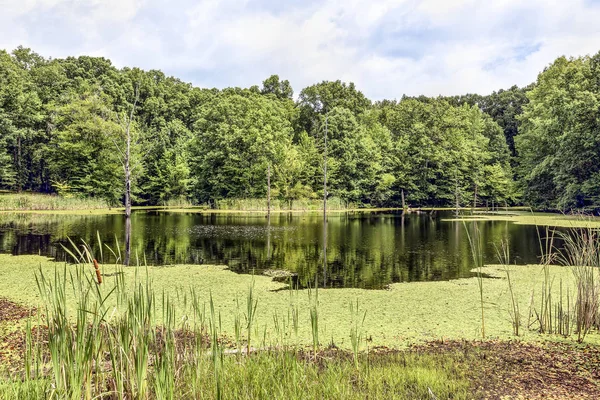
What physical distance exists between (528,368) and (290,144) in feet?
141

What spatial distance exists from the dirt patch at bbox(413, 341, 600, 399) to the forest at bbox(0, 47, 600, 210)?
2920 centimetres

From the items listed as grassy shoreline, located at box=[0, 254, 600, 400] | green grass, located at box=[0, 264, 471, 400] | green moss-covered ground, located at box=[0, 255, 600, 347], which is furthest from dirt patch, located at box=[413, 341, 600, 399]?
green moss-covered ground, located at box=[0, 255, 600, 347]

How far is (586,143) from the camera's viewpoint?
1109 inches

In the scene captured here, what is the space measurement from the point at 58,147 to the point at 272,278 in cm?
4067

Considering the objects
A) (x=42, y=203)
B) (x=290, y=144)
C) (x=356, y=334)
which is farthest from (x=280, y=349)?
(x=290, y=144)

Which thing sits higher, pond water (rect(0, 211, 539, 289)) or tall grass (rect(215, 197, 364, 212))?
tall grass (rect(215, 197, 364, 212))

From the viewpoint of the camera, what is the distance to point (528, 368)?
4516 mm

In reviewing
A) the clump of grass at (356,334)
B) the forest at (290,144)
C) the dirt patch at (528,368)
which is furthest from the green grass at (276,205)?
the dirt patch at (528,368)

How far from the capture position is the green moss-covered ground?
19.4ft

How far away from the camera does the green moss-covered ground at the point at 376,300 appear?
5.90 metres

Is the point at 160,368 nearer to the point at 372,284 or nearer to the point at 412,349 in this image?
the point at 412,349

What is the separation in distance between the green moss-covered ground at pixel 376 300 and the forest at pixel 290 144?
84.7 feet

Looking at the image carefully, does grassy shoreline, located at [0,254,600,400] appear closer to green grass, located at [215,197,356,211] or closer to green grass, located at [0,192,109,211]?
green grass, located at [0,192,109,211]

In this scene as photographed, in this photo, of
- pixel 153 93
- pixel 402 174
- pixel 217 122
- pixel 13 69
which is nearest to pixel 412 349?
pixel 217 122
